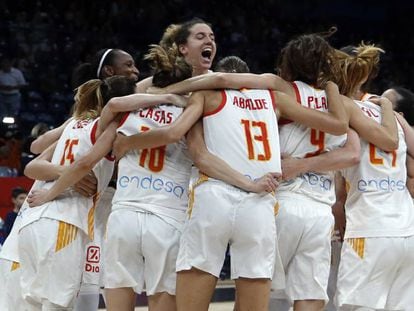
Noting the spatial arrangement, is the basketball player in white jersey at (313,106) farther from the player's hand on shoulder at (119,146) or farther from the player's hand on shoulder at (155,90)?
the player's hand on shoulder at (119,146)

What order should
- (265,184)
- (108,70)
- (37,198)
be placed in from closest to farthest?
(265,184) < (37,198) < (108,70)

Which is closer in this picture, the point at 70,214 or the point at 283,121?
the point at 283,121

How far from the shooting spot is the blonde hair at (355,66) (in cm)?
520

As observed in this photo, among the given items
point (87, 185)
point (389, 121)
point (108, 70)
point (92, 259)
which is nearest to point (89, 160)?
point (87, 185)

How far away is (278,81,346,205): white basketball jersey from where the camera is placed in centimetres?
488

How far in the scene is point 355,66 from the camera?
5207 millimetres

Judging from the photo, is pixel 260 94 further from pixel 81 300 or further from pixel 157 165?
pixel 81 300

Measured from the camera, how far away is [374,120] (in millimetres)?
5121

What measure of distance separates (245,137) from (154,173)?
580mm

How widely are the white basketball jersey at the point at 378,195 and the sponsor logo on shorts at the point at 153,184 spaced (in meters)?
1.06

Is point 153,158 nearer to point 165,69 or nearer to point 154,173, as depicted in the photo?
point 154,173

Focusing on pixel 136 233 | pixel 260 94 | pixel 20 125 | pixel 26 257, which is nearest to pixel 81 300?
pixel 26 257

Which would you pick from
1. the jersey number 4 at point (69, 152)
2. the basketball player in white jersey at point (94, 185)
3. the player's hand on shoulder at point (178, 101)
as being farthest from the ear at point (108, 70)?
the player's hand on shoulder at point (178, 101)

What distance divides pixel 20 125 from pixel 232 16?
303 inches
